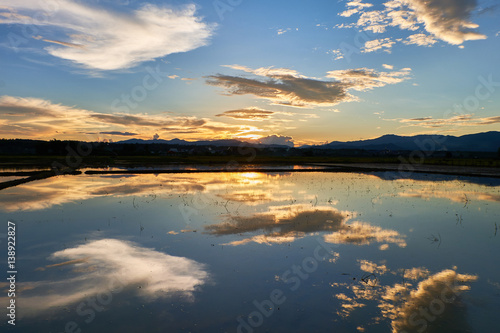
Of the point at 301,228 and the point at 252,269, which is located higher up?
the point at 301,228

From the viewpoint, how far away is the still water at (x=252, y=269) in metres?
6.56

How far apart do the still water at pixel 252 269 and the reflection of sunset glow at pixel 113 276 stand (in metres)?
0.03

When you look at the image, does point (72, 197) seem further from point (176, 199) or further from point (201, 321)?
point (201, 321)

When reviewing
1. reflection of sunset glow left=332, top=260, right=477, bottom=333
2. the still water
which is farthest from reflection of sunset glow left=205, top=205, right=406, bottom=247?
reflection of sunset glow left=332, top=260, right=477, bottom=333

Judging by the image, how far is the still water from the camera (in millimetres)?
6562

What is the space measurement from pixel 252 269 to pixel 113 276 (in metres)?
4.09

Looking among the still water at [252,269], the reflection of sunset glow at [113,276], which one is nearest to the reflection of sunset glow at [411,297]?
the still water at [252,269]

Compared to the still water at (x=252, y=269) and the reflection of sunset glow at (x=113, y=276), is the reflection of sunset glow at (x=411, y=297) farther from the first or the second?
the reflection of sunset glow at (x=113, y=276)

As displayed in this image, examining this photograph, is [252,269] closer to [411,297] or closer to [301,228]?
[411,297]

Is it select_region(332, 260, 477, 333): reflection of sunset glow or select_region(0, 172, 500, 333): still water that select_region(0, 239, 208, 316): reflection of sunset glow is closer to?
select_region(0, 172, 500, 333): still water

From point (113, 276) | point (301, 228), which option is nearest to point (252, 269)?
point (113, 276)

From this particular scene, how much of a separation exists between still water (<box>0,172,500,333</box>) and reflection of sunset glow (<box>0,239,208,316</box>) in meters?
0.03

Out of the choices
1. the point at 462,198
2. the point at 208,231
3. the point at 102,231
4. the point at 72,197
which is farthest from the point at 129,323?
the point at 462,198

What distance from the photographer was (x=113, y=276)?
8.71m
